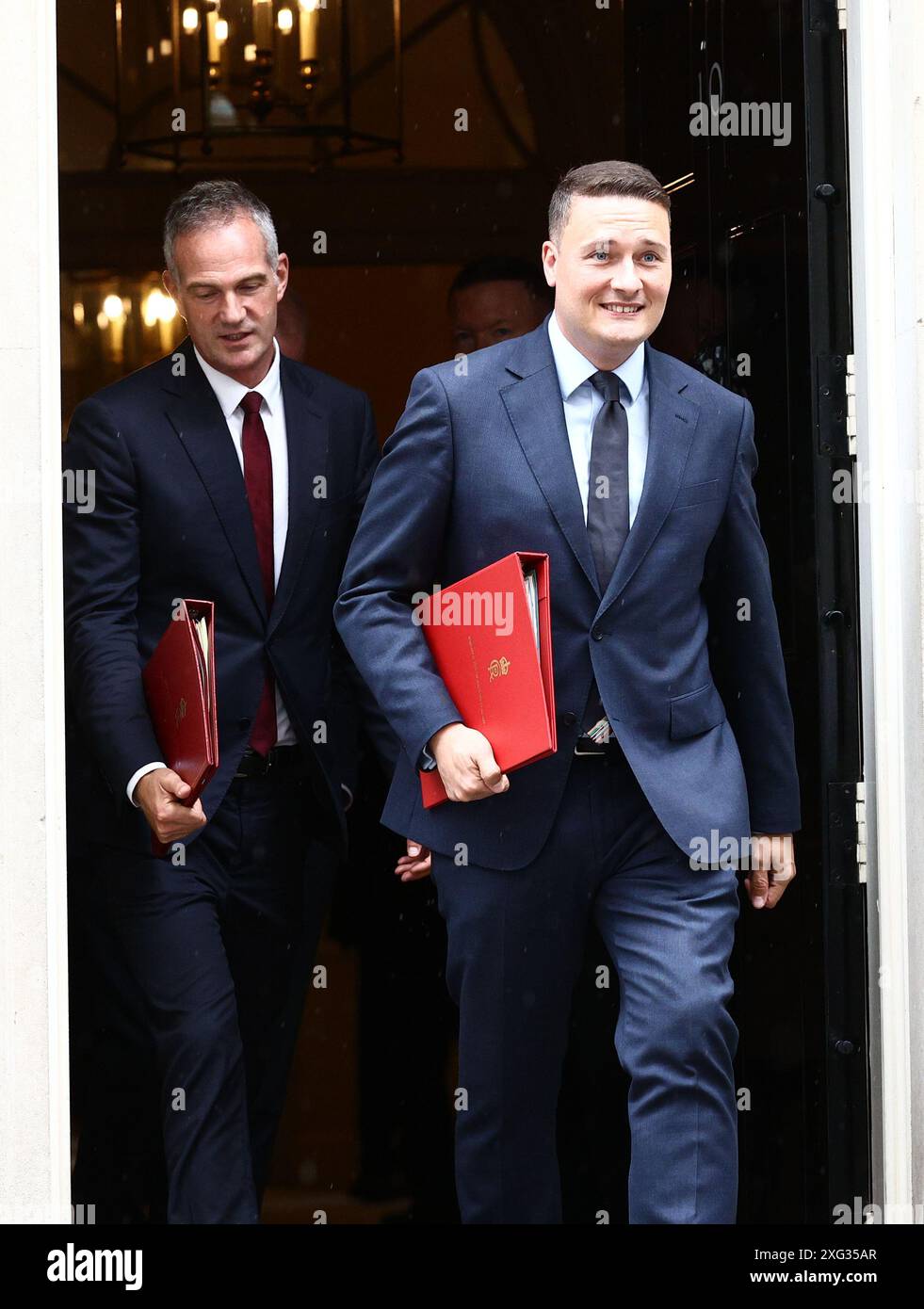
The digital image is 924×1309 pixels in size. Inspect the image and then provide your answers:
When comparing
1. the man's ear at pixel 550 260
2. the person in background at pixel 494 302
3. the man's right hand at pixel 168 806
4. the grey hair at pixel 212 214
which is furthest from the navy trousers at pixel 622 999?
the person in background at pixel 494 302

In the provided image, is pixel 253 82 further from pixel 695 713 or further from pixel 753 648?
pixel 695 713

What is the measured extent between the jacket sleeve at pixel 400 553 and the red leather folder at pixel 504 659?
79 mm

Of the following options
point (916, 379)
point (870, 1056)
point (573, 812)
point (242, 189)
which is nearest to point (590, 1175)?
point (870, 1056)

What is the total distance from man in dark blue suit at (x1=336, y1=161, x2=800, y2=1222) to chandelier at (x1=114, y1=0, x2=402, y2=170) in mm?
2036

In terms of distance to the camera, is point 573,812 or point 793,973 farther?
point 793,973

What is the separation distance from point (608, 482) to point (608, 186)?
62cm

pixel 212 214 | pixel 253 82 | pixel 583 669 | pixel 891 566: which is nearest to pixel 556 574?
pixel 583 669

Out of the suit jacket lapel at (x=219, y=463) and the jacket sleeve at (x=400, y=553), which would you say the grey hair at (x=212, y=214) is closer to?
the suit jacket lapel at (x=219, y=463)

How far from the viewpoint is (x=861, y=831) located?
450cm

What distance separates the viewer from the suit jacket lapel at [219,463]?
4.66m

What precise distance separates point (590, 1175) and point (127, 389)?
2396 mm

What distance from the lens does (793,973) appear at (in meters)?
4.86

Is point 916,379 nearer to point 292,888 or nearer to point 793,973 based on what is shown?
point 793,973

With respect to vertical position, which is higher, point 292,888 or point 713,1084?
point 292,888
